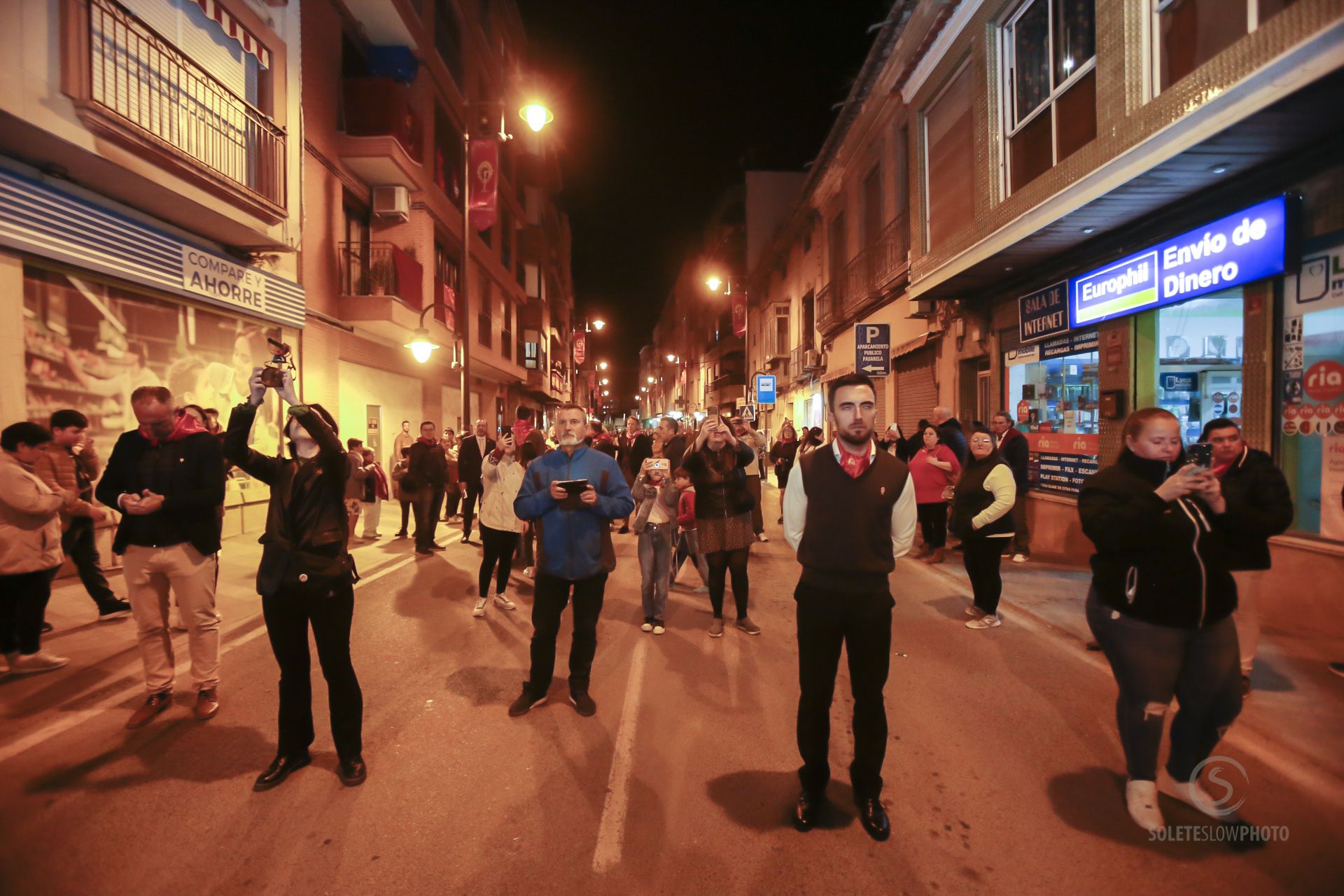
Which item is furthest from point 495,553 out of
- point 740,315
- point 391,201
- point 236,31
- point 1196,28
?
point 740,315

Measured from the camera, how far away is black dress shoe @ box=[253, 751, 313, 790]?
340 cm

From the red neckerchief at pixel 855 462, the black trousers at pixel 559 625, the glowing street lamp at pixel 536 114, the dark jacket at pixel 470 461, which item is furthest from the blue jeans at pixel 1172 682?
the glowing street lamp at pixel 536 114

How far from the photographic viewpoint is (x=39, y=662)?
5098 millimetres

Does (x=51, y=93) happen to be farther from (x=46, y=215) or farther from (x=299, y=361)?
(x=299, y=361)

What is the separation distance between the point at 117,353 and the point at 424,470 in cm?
414

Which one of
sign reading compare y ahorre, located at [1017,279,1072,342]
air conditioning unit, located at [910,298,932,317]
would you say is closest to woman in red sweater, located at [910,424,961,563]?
sign reading compare y ahorre, located at [1017,279,1072,342]

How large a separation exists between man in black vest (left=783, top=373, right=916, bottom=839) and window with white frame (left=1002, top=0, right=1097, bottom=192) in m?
7.45

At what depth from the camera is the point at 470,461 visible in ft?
34.0

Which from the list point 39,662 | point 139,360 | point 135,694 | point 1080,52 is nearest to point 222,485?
point 135,694

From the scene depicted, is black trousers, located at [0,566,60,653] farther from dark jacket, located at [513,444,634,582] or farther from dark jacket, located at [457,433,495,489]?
dark jacket, located at [457,433,495,489]

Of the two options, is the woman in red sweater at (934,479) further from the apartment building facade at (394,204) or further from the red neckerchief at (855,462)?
the apartment building facade at (394,204)

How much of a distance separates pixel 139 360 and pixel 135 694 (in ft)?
21.2

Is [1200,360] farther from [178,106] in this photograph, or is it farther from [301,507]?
[178,106]

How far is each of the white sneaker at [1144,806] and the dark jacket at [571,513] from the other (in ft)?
9.98
